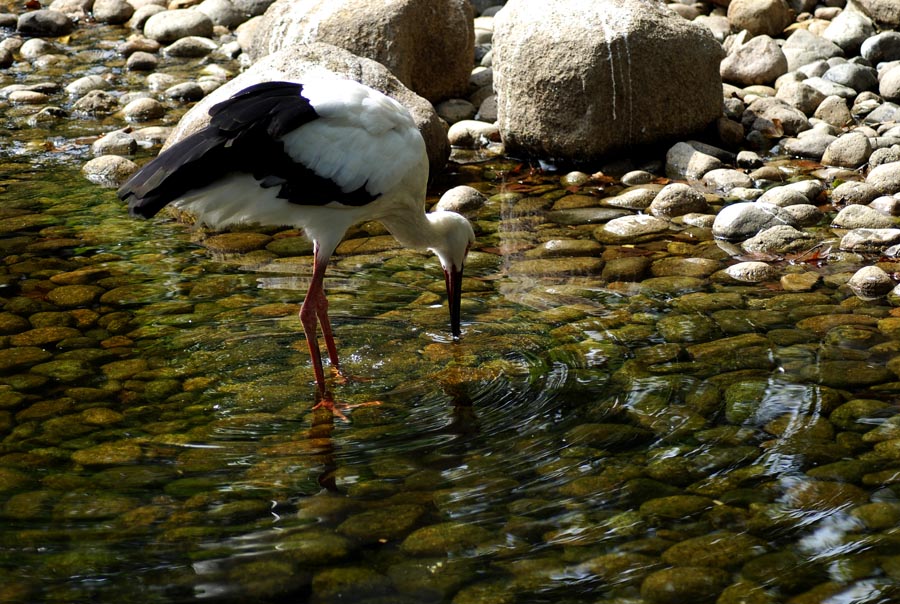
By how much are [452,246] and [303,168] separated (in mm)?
1048

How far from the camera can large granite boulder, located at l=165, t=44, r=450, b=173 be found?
7.83 metres

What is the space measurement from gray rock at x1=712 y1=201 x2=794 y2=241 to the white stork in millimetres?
2480

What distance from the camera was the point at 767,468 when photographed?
4156 millimetres

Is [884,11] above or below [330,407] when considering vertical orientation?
above

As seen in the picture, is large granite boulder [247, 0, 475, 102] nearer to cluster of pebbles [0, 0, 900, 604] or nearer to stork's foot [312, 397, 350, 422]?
cluster of pebbles [0, 0, 900, 604]

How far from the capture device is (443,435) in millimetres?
4523

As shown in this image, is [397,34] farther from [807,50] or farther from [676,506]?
[676,506]

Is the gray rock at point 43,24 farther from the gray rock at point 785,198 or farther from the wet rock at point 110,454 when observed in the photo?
the wet rock at point 110,454

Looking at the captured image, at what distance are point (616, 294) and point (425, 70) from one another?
462 centimetres

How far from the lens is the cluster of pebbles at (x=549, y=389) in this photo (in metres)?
3.59

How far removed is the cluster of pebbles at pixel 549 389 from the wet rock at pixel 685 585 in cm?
1

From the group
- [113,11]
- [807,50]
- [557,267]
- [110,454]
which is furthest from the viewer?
[113,11]

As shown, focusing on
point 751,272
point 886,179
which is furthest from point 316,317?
point 886,179

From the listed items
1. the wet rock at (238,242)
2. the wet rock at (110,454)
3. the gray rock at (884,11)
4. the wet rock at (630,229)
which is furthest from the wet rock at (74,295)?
the gray rock at (884,11)
